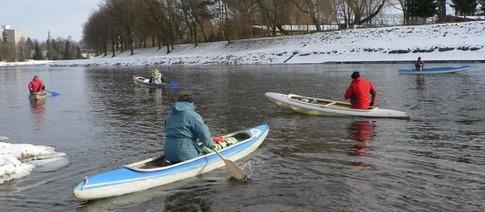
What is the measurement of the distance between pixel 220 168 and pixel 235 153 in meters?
0.87

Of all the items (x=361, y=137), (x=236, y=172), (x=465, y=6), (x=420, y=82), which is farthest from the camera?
(x=465, y=6)

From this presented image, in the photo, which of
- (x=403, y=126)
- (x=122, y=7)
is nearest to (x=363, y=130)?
(x=403, y=126)

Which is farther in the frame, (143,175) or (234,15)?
(234,15)

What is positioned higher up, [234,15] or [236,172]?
[234,15]

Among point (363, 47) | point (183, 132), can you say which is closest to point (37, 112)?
point (183, 132)

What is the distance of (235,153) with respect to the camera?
1262 centimetres

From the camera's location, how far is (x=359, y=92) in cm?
1880

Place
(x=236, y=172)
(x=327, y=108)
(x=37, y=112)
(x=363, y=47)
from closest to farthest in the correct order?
(x=236, y=172), (x=327, y=108), (x=37, y=112), (x=363, y=47)

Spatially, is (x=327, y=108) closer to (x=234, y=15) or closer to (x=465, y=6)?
(x=234, y=15)

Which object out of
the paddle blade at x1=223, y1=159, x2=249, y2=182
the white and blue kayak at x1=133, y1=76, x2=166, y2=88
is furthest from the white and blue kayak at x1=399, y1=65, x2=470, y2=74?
the paddle blade at x1=223, y1=159, x2=249, y2=182

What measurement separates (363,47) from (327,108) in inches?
1820

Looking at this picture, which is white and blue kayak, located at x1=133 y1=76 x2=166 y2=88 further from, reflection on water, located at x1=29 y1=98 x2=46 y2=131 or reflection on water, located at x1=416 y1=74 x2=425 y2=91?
reflection on water, located at x1=416 y1=74 x2=425 y2=91

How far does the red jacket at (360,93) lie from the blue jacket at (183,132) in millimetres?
8890

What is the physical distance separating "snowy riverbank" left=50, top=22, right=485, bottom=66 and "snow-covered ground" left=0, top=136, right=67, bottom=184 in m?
45.6
